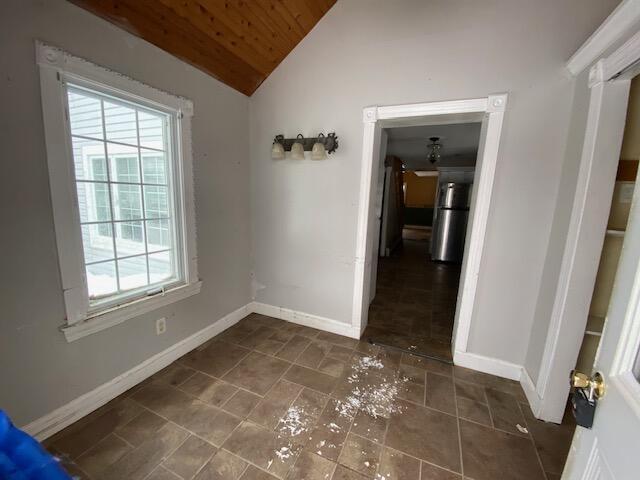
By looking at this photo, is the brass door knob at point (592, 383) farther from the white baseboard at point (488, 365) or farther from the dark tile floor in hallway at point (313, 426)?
the white baseboard at point (488, 365)

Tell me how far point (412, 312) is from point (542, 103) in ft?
7.49

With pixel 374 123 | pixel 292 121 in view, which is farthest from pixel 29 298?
pixel 374 123

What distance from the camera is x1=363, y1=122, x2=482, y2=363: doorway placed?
2.62 m

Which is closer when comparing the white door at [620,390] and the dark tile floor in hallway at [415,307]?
the white door at [620,390]

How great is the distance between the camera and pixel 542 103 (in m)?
1.68

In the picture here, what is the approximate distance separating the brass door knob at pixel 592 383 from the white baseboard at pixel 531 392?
54.5 inches

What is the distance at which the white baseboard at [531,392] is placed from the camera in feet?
5.41

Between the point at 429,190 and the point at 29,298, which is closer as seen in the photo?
the point at 29,298

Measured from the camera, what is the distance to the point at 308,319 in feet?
8.77

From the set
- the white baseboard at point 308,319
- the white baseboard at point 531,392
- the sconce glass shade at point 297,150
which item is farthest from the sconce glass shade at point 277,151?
the white baseboard at point 531,392

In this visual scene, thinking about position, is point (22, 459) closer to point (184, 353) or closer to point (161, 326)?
point (161, 326)

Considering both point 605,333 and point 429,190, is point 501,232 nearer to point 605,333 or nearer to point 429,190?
point 605,333

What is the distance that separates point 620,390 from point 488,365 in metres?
1.77

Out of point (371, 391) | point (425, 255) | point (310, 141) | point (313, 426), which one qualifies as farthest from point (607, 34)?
point (425, 255)
